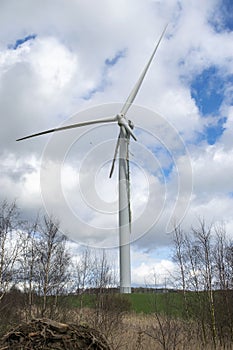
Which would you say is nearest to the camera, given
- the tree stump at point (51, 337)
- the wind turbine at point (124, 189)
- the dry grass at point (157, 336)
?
the tree stump at point (51, 337)

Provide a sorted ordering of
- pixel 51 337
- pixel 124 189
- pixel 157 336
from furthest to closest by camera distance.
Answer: pixel 124 189
pixel 157 336
pixel 51 337

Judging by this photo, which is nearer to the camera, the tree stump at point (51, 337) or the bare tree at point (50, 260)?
the tree stump at point (51, 337)

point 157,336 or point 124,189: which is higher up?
point 124,189

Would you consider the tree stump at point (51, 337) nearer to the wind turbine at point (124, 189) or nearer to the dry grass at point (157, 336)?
the dry grass at point (157, 336)

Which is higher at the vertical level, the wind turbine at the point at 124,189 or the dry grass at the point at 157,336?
the wind turbine at the point at 124,189

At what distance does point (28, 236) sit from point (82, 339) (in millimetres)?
20768

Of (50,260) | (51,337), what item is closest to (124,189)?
(50,260)

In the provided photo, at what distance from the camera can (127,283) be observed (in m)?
33.2

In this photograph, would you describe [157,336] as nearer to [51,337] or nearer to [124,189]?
[51,337]

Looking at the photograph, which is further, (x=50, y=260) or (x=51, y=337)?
(x=50, y=260)

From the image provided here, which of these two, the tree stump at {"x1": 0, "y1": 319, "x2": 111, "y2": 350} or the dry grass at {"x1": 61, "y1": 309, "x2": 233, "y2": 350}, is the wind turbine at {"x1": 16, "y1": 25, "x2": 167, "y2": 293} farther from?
the tree stump at {"x1": 0, "y1": 319, "x2": 111, "y2": 350}

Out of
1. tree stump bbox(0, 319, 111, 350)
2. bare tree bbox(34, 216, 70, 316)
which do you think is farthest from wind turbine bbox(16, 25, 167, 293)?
tree stump bbox(0, 319, 111, 350)

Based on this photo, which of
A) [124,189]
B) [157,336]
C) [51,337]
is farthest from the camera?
[124,189]

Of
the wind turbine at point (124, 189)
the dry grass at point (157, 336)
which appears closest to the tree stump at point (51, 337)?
the dry grass at point (157, 336)
